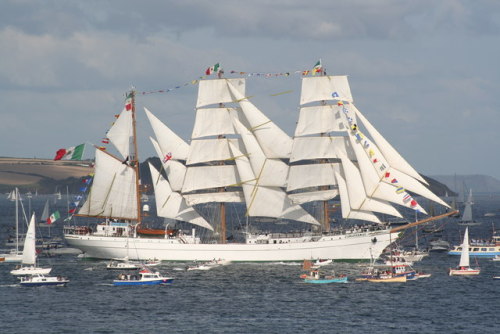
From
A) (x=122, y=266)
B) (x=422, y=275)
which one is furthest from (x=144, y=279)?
(x=422, y=275)

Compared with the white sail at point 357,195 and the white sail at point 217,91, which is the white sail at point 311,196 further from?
the white sail at point 217,91

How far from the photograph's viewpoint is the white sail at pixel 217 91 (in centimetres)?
11644

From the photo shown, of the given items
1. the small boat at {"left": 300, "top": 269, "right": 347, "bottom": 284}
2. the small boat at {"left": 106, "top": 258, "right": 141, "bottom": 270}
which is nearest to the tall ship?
the small boat at {"left": 106, "top": 258, "right": 141, "bottom": 270}

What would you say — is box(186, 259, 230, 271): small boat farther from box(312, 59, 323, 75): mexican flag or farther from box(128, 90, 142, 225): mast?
box(312, 59, 323, 75): mexican flag

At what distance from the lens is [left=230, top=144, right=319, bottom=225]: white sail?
11488 cm

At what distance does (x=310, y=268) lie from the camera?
103 meters

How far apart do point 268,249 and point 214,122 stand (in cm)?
1752

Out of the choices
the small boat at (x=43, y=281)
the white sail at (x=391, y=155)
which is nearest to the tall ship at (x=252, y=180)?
the white sail at (x=391, y=155)

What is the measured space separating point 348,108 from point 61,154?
35.6 metres

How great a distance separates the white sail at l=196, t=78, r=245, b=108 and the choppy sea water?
74.3 feet

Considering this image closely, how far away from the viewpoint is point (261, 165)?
375 ft

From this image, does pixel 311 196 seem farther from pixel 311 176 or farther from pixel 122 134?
pixel 122 134

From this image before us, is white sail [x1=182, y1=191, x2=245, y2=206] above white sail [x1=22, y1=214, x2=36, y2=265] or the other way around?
above

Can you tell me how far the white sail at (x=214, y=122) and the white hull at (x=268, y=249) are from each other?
1427cm
